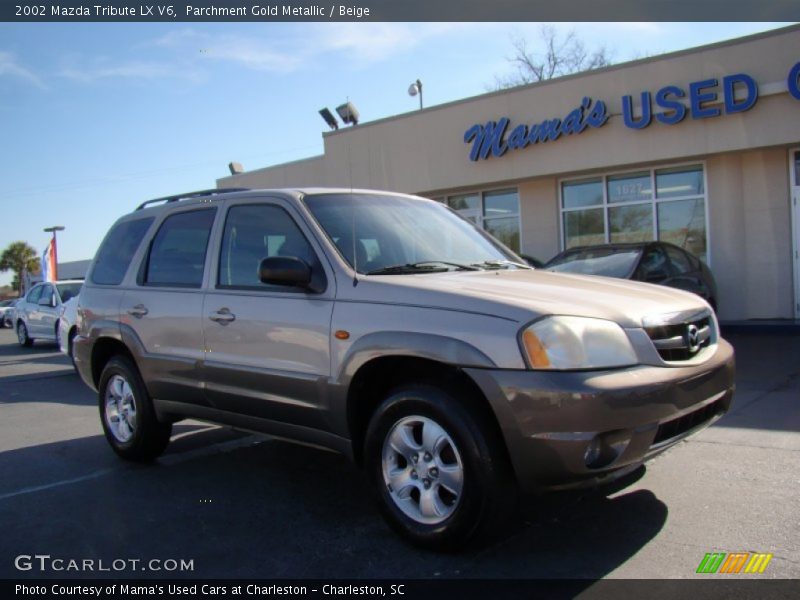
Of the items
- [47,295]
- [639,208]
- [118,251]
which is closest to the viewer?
[118,251]

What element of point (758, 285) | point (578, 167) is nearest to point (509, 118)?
point (578, 167)

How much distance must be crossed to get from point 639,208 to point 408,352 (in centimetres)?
1109

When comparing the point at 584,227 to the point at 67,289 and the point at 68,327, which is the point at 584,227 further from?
the point at 67,289

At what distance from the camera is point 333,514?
13.6ft

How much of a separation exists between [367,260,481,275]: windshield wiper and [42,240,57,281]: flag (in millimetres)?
21988

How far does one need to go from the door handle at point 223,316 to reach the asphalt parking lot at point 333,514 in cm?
115

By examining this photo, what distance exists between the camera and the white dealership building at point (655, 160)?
11453mm

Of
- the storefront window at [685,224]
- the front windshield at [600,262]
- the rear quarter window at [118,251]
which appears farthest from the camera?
the storefront window at [685,224]

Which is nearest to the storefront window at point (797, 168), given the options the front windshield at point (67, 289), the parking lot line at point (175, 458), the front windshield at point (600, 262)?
the front windshield at point (600, 262)

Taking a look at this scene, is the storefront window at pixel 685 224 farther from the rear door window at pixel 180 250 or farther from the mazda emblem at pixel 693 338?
the rear door window at pixel 180 250

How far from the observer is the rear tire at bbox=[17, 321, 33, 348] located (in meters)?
17.1

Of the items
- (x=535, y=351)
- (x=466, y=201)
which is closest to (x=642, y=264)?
(x=535, y=351)

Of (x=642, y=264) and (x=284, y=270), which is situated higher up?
(x=284, y=270)

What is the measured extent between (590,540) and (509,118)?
1188 cm
